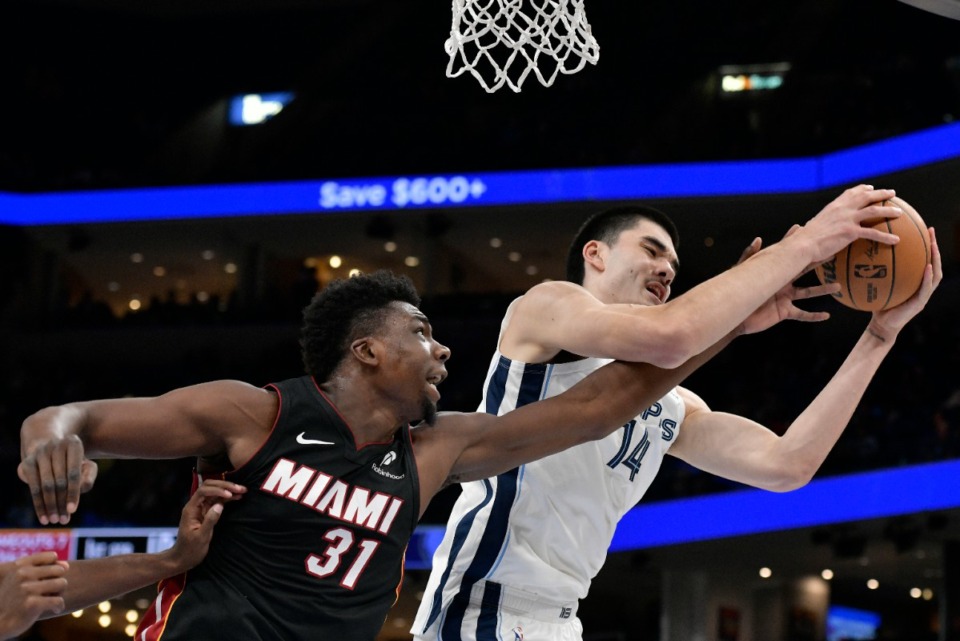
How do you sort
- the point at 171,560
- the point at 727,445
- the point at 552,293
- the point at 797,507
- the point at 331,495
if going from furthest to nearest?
the point at 797,507
the point at 727,445
the point at 552,293
the point at 331,495
the point at 171,560

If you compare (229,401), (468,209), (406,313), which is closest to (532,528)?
(406,313)

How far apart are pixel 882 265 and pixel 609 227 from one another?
0.95 metres

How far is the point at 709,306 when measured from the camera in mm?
3033

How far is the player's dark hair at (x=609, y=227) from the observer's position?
3908 millimetres

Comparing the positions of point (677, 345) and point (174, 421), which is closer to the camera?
point (174, 421)

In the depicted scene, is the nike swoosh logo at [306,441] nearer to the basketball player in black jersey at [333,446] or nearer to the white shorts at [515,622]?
the basketball player in black jersey at [333,446]

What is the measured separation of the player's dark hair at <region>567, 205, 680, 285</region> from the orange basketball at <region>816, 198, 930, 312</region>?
700mm

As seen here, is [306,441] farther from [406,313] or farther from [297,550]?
[406,313]

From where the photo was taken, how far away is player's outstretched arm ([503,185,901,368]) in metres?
3.02

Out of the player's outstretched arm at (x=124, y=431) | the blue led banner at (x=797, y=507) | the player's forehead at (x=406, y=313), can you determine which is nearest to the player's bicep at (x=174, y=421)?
the player's outstretched arm at (x=124, y=431)

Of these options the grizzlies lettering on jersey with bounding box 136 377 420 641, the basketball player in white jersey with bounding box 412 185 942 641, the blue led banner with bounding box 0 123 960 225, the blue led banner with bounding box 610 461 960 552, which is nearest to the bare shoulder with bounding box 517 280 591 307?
the basketball player in white jersey with bounding box 412 185 942 641

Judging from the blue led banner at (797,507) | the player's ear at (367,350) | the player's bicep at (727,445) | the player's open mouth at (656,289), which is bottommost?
the blue led banner at (797,507)

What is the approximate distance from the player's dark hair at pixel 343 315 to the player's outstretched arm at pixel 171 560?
494 mm

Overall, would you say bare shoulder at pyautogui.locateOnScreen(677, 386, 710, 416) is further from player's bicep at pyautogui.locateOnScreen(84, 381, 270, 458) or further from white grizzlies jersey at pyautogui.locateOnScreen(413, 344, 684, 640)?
player's bicep at pyautogui.locateOnScreen(84, 381, 270, 458)
